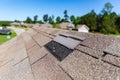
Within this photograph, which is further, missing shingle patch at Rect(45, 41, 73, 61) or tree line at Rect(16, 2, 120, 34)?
tree line at Rect(16, 2, 120, 34)

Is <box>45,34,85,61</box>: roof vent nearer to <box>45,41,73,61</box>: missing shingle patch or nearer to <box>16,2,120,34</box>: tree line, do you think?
<box>45,41,73,61</box>: missing shingle patch

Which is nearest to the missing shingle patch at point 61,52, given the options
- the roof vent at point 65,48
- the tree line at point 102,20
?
the roof vent at point 65,48

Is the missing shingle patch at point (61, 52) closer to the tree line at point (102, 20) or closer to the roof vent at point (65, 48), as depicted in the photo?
the roof vent at point (65, 48)

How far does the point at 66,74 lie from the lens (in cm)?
173

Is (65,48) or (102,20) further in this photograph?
(102,20)

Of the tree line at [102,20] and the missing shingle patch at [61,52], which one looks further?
the tree line at [102,20]

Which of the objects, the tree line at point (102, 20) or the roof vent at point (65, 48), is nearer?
the roof vent at point (65, 48)

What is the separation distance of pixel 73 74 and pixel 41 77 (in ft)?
1.43

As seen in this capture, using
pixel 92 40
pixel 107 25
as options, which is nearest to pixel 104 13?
pixel 107 25

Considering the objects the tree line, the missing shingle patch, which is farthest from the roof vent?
the tree line

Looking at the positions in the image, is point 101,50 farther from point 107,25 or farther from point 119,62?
point 107,25

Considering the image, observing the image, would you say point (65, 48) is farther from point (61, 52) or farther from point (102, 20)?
point (102, 20)

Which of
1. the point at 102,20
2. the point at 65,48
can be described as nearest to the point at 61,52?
the point at 65,48

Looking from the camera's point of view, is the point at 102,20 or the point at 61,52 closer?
the point at 61,52
